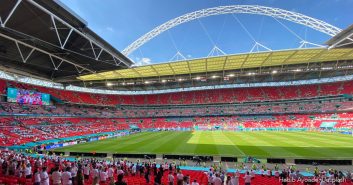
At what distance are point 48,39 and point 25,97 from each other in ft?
103

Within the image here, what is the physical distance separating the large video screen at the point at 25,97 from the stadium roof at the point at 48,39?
18303 mm

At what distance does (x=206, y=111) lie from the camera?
69.8 meters

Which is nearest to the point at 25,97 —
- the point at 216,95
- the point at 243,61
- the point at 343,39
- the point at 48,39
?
the point at 48,39

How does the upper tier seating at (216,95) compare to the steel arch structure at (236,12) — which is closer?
the steel arch structure at (236,12)

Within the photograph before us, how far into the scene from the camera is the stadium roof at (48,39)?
14.0m

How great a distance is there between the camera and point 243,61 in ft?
137

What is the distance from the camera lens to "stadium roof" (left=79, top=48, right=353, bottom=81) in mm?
37219

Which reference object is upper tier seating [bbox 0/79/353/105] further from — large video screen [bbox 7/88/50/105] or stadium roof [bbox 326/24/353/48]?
stadium roof [bbox 326/24/353/48]

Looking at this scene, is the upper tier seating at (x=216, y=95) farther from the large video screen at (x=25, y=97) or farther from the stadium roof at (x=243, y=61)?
the stadium roof at (x=243, y=61)

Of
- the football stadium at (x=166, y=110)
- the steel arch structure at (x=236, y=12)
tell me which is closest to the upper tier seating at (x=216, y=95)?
the football stadium at (x=166, y=110)

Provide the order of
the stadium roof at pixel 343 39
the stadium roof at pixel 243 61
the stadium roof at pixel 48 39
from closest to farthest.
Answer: the stadium roof at pixel 48 39, the stadium roof at pixel 343 39, the stadium roof at pixel 243 61

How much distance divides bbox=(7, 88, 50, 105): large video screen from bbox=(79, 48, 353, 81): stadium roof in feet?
45.1

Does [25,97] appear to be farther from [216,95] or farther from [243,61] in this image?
[216,95]

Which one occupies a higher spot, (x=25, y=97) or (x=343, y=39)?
(x=343, y=39)
